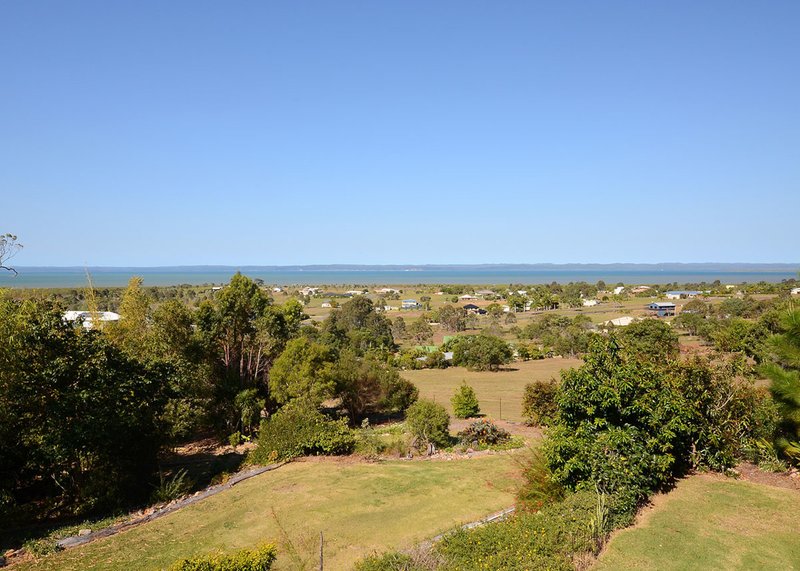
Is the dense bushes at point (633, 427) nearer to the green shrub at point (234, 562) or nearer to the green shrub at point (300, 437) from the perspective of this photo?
the green shrub at point (234, 562)

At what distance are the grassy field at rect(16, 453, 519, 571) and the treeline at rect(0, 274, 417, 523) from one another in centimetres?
328

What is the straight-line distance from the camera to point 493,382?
137 feet

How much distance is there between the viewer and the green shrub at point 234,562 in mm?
8711

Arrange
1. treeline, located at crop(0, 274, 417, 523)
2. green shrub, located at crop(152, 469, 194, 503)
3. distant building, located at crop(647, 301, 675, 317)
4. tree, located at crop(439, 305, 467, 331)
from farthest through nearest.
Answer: distant building, located at crop(647, 301, 675, 317), tree, located at crop(439, 305, 467, 331), green shrub, located at crop(152, 469, 194, 503), treeline, located at crop(0, 274, 417, 523)

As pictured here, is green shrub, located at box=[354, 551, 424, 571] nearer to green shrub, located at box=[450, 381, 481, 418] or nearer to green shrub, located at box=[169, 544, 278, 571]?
green shrub, located at box=[169, 544, 278, 571]

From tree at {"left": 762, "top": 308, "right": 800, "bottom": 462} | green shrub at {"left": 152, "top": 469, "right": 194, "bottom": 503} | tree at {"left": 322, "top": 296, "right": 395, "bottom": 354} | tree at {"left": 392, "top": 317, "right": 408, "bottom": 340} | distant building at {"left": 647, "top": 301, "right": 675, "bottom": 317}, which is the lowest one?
tree at {"left": 392, "top": 317, "right": 408, "bottom": 340}

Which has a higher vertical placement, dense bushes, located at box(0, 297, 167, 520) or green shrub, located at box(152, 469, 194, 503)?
dense bushes, located at box(0, 297, 167, 520)

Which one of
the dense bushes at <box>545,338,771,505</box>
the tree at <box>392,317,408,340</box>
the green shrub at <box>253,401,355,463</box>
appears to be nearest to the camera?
the dense bushes at <box>545,338,771,505</box>

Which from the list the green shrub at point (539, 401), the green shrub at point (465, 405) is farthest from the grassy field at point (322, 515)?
the green shrub at point (465, 405)

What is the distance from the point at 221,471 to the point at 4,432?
6921 millimetres

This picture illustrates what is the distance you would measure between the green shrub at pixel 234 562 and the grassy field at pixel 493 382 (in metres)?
19.3

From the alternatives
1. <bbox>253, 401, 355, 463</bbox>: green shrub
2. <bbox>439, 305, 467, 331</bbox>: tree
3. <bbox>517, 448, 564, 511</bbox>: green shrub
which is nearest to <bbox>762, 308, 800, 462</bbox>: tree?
<bbox>517, 448, 564, 511</bbox>: green shrub

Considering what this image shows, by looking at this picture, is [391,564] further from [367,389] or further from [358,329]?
[358,329]

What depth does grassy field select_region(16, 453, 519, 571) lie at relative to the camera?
10555mm
